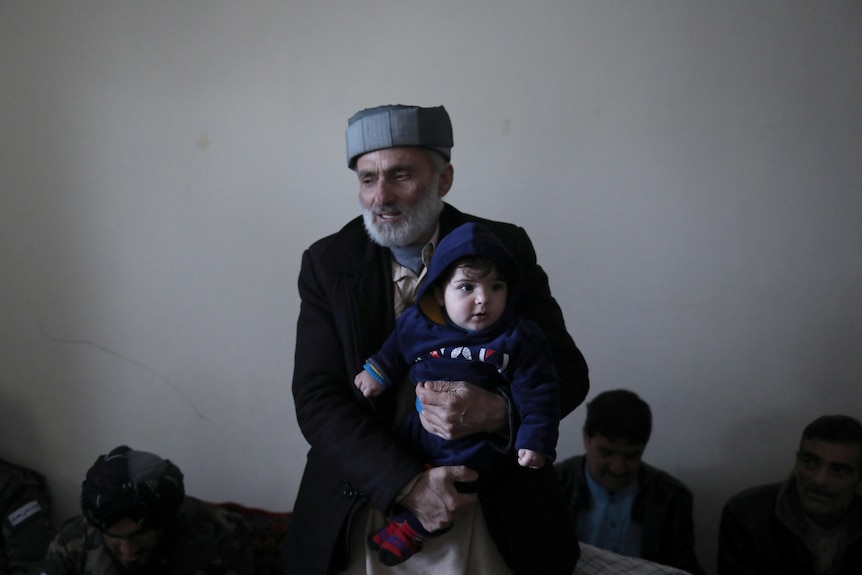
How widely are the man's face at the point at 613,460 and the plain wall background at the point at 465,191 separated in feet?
0.87

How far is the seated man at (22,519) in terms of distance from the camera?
2.53 metres

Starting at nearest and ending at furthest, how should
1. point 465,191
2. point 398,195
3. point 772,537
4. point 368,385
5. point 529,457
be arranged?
1. point 529,457
2. point 368,385
3. point 398,195
4. point 772,537
5. point 465,191

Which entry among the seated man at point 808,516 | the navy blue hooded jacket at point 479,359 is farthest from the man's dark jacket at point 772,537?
the navy blue hooded jacket at point 479,359

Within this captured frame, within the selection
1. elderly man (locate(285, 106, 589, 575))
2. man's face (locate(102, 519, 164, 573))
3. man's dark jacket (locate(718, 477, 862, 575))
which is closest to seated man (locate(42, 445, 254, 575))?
man's face (locate(102, 519, 164, 573))

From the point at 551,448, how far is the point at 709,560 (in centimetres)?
184

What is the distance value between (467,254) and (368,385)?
14.0 inches

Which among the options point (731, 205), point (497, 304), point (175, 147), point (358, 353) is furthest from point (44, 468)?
point (731, 205)

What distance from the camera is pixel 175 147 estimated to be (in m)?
2.59

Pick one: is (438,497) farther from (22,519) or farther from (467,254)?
(22,519)

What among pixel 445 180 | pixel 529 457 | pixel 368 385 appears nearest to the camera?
pixel 529 457


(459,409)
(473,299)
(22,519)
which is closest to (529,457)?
(459,409)

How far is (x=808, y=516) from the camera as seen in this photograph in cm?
239

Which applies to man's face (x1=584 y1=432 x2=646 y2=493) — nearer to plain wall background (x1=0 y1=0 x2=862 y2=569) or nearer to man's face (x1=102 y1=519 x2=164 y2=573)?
plain wall background (x1=0 y1=0 x2=862 y2=569)

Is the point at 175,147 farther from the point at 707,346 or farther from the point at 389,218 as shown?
the point at 707,346
